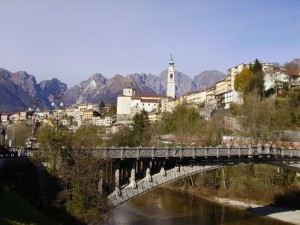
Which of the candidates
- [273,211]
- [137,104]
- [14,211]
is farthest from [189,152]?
[137,104]

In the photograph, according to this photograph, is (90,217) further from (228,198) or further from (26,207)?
(228,198)

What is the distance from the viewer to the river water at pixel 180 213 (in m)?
41.8

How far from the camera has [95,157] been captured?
91.0 feet

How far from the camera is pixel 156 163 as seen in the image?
33531 millimetres

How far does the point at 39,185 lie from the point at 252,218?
2645cm

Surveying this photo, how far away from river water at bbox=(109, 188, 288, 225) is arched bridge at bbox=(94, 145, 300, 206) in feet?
22.0

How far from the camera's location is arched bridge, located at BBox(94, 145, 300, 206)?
30.0m

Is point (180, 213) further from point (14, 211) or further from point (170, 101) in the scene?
point (170, 101)

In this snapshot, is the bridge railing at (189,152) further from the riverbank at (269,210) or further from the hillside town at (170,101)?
the hillside town at (170,101)

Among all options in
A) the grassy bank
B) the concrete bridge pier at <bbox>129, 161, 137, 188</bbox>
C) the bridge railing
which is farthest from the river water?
the grassy bank

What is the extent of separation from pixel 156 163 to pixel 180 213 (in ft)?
48.5

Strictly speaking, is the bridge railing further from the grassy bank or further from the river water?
the grassy bank

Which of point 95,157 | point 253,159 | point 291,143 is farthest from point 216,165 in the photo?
point 291,143

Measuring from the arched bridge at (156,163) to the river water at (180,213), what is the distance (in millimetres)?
6694
